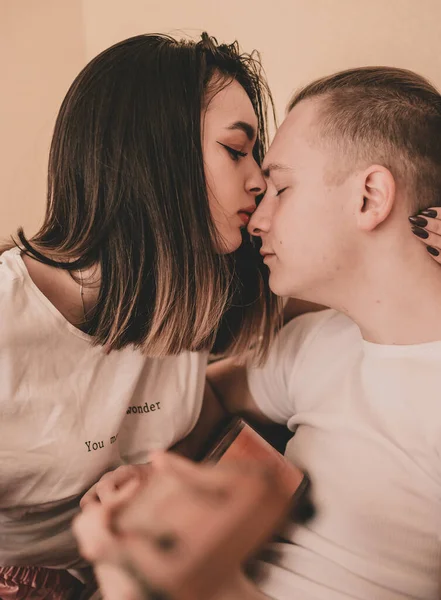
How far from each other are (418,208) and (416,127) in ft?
0.40

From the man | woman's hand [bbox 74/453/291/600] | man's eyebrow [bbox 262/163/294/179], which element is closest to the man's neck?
the man

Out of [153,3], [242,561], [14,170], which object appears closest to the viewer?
[242,561]

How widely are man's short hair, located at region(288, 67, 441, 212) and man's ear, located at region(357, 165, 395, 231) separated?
0.03 meters

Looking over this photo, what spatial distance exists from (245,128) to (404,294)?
1.19ft

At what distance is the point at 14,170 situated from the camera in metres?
1.49

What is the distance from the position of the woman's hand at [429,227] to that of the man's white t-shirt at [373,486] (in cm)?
15

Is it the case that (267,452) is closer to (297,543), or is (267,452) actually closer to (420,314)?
(297,543)

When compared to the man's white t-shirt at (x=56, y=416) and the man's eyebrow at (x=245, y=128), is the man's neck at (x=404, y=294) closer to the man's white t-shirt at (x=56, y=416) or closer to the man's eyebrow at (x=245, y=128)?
the man's eyebrow at (x=245, y=128)

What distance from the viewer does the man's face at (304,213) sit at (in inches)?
30.8

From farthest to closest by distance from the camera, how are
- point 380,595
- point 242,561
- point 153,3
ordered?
point 153,3 → point 380,595 → point 242,561

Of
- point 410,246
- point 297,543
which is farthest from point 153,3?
point 297,543

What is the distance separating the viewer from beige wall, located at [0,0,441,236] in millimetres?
983

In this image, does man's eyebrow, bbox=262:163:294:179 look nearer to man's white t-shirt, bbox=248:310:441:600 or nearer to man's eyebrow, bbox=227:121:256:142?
man's eyebrow, bbox=227:121:256:142

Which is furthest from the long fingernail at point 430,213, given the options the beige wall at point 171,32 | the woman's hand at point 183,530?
the woman's hand at point 183,530
